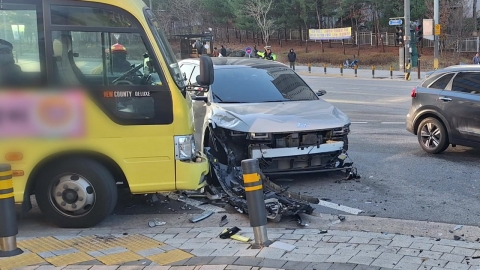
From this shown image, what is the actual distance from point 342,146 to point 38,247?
441cm

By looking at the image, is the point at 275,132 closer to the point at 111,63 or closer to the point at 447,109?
the point at 111,63

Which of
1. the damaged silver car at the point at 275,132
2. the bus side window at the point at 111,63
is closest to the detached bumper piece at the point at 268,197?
the damaged silver car at the point at 275,132

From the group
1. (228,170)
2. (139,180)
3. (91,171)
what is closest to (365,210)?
(228,170)

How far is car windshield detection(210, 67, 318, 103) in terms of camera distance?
29.2 ft

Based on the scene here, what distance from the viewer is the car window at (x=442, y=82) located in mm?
9898

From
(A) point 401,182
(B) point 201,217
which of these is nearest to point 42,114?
(B) point 201,217

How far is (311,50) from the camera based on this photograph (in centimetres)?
5984

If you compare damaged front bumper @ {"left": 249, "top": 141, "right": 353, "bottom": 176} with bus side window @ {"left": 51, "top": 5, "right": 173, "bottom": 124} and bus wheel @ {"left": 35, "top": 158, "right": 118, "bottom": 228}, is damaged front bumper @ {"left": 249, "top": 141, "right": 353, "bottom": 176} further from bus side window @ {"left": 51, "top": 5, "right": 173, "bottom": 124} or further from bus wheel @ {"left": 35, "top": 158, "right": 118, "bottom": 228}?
bus wheel @ {"left": 35, "top": 158, "right": 118, "bottom": 228}

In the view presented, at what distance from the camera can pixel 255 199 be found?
17.2 feet

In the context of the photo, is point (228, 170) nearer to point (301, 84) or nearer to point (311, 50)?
point (301, 84)

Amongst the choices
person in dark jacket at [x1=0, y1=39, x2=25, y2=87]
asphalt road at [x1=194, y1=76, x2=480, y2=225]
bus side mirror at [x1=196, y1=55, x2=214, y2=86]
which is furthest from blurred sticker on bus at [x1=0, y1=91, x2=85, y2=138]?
asphalt road at [x1=194, y1=76, x2=480, y2=225]

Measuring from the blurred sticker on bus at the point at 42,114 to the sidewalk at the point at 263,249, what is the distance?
3.56 feet

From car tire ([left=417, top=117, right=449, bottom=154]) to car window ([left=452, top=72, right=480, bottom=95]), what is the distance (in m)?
0.70

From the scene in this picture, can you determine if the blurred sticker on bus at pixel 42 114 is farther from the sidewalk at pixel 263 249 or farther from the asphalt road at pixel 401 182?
the asphalt road at pixel 401 182
